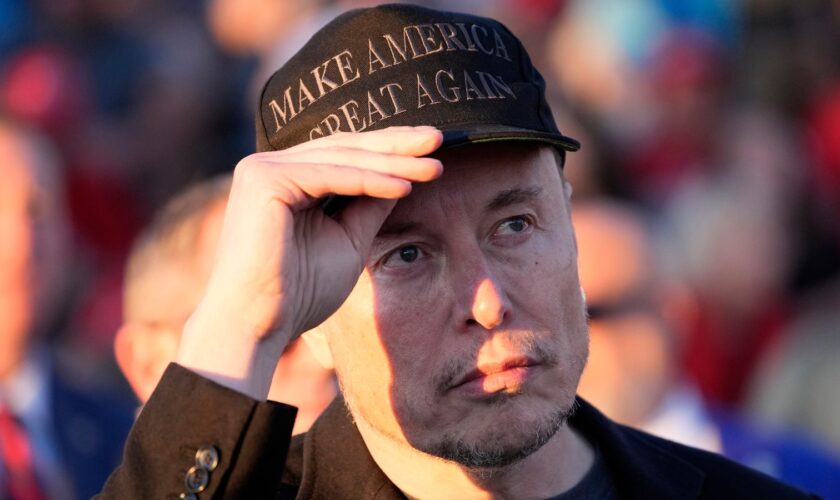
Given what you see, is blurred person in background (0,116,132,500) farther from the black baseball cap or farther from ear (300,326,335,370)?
the black baseball cap

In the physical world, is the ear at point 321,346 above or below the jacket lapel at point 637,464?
above

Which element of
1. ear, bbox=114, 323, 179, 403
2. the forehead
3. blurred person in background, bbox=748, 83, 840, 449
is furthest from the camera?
blurred person in background, bbox=748, 83, 840, 449

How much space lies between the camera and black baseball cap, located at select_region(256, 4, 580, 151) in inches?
121

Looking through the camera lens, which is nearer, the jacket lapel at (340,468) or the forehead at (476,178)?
the forehead at (476,178)

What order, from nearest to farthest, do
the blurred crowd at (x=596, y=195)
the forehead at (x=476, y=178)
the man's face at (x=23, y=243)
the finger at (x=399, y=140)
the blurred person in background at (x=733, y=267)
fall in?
1. the finger at (x=399, y=140)
2. the forehead at (x=476, y=178)
3. the blurred crowd at (x=596, y=195)
4. the man's face at (x=23, y=243)
5. the blurred person in background at (x=733, y=267)

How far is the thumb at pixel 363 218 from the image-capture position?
300cm

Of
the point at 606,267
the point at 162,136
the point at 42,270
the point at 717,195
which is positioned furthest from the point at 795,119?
the point at 42,270

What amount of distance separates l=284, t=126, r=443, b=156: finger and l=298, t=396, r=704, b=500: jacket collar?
72 centimetres

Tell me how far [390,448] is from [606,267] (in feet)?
7.71

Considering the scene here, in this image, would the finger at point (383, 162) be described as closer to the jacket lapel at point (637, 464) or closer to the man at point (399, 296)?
the man at point (399, 296)

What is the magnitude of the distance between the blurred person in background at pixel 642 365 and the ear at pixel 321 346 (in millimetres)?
1919

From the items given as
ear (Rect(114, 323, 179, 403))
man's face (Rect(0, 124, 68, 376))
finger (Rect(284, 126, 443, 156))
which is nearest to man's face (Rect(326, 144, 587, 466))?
finger (Rect(284, 126, 443, 156))

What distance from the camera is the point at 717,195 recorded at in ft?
27.5

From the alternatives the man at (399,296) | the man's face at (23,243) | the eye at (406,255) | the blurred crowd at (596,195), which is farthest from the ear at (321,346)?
the man's face at (23,243)
